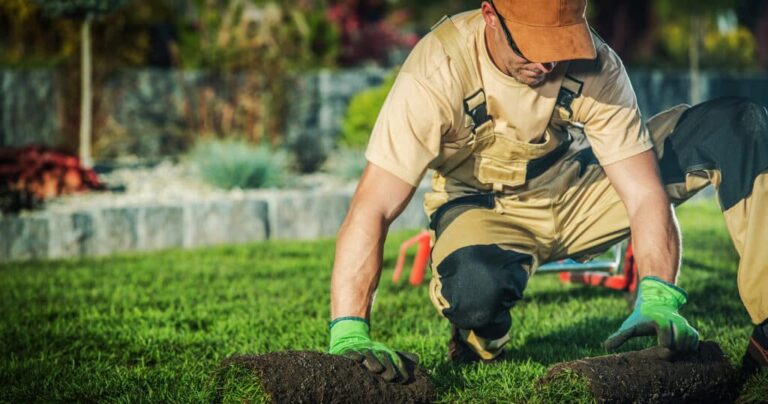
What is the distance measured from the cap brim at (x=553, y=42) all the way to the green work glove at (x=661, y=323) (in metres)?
0.82

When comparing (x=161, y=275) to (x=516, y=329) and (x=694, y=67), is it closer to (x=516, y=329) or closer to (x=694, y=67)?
(x=516, y=329)

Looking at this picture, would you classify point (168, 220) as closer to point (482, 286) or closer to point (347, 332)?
point (482, 286)

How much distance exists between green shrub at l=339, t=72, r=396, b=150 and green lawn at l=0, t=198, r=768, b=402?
269cm

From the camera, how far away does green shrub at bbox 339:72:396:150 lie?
9.53m

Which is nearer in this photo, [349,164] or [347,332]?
[347,332]

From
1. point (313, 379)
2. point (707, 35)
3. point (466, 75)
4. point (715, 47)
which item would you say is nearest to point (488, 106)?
point (466, 75)

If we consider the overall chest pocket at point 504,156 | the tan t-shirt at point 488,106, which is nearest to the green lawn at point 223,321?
the overall chest pocket at point 504,156

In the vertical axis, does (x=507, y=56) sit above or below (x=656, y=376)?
above

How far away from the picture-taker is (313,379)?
10.8 feet

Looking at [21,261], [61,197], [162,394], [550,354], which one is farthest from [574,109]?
[61,197]

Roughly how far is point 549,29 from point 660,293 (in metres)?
0.95

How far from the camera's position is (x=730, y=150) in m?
4.00

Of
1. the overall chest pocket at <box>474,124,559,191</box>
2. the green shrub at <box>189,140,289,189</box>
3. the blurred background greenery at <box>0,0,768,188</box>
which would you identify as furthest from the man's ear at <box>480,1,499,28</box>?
the blurred background greenery at <box>0,0,768,188</box>

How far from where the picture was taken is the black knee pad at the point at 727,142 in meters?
3.93
